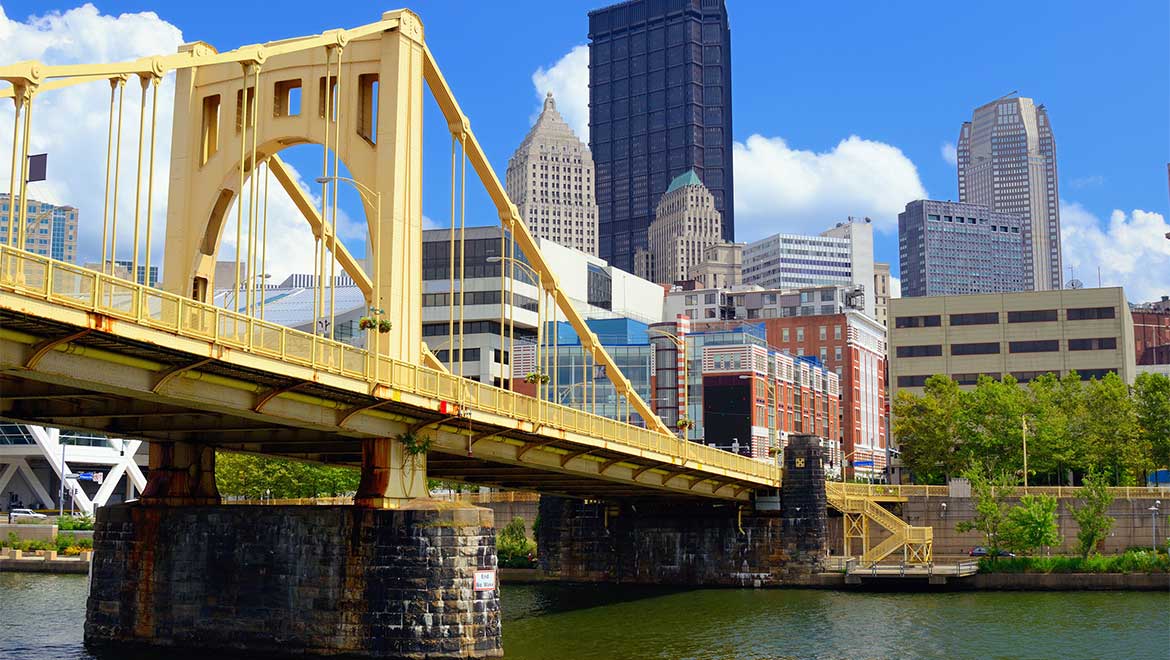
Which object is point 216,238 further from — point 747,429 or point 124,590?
point 747,429

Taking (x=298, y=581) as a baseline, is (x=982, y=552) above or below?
below

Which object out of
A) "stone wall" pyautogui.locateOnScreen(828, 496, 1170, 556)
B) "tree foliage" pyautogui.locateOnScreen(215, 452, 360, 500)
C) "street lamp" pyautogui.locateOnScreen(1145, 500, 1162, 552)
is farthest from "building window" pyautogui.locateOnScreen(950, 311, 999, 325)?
"tree foliage" pyautogui.locateOnScreen(215, 452, 360, 500)

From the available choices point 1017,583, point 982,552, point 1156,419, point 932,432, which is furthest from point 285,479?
point 1156,419

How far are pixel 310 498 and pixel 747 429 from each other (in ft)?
143

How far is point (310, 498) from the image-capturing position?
101062mm

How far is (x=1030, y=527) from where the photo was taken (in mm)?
79938

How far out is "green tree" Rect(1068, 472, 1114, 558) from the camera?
261ft

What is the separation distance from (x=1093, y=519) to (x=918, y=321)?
7380cm

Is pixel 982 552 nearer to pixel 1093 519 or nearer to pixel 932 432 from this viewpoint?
pixel 1093 519

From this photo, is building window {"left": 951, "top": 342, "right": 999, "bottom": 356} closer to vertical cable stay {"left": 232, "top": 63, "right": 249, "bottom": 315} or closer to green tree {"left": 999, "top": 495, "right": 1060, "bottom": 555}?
green tree {"left": 999, "top": 495, "right": 1060, "bottom": 555}

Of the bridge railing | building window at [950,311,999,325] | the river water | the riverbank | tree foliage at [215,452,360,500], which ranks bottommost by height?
the river water

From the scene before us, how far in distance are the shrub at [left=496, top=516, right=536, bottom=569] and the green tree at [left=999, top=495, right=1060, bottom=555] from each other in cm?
3095

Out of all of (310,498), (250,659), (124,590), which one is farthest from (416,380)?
(310,498)

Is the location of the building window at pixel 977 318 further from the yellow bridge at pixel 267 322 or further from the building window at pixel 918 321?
the yellow bridge at pixel 267 322
